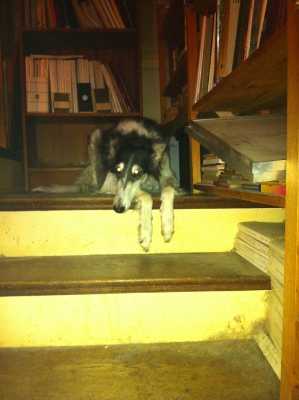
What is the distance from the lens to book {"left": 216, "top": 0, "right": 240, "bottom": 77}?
4.33 ft

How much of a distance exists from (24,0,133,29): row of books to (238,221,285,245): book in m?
2.27

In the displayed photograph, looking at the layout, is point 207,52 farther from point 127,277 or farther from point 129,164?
point 127,277

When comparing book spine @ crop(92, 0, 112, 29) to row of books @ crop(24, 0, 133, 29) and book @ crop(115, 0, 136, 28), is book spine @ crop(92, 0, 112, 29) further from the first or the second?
book @ crop(115, 0, 136, 28)

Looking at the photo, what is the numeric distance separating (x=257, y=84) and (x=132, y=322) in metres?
1.04

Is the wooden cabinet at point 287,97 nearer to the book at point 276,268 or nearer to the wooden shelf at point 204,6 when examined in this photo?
the book at point 276,268

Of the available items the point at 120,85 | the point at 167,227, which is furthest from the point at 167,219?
the point at 120,85

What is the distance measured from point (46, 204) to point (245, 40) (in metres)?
1.12

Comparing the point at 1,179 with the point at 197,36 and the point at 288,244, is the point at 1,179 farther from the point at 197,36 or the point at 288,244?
the point at 288,244

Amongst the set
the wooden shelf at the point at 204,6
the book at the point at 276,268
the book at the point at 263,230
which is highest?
the wooden shelf at the point at 204,6

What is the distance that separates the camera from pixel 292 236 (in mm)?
757

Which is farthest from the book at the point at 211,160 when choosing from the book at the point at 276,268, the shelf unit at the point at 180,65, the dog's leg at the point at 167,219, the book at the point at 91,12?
the book at the point at 91,12

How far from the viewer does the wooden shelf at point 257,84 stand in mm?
848

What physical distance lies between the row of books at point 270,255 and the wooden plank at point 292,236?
201mm

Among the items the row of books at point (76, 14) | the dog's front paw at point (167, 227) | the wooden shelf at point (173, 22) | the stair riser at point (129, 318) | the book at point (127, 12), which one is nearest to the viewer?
the stair riser at point (129, 318)
